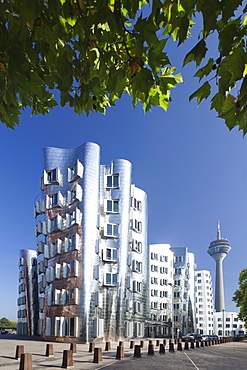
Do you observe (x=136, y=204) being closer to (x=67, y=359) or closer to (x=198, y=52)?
(x=67, y=359)

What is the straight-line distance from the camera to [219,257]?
568 feet

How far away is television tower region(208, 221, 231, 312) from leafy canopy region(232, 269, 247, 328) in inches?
4178

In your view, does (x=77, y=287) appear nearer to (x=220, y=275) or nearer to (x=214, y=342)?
(x=214, y=342)

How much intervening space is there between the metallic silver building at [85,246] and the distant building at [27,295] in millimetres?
24941

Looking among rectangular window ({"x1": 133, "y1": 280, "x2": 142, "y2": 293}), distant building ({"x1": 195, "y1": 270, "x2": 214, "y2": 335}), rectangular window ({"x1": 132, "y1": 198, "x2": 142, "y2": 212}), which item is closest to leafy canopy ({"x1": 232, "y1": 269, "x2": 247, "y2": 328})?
rectangular window ({"x1": 133, "y1": 280, "x2": 142, "y2": 293})

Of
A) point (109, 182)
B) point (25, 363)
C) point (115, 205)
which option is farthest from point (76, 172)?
point (25, 363)

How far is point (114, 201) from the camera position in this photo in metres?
47.7

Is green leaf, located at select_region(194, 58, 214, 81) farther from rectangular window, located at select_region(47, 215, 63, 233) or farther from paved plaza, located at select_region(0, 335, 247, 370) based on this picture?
rectangular window, located at select_region(47, 215, 63, 233)

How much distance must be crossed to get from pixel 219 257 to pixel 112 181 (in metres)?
137

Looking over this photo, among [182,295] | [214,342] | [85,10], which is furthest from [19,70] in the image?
[182,295]

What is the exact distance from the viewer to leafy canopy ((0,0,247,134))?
11.2ft

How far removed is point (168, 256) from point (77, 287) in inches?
1920

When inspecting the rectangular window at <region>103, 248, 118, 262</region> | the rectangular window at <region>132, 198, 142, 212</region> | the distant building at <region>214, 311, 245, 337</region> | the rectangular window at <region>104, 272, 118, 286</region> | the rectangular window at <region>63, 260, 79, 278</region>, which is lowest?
the distant building at <region>214, 311, 245, 337</region>

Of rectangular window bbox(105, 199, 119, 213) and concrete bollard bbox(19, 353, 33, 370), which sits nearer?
concrete bollard bbox(19, 353, 33, 370)
